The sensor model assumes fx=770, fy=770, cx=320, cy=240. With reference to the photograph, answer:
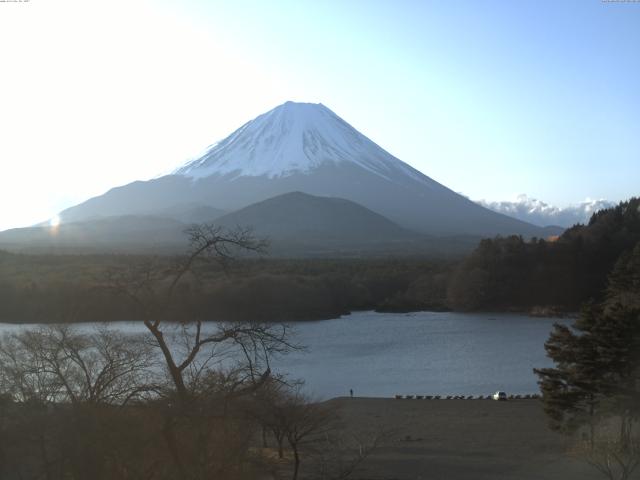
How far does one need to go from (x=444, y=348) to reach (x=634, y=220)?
64.9 feet

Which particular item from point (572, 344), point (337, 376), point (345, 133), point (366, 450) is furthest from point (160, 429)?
point (345, 133)

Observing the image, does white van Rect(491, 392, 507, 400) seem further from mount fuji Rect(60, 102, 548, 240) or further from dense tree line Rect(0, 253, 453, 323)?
mount fuji Rect(60, 102, 548, 240)

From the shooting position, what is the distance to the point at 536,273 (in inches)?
1177

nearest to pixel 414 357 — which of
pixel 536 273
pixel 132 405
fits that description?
pixel 132 405

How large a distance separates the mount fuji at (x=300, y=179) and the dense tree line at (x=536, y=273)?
36385 millimetres

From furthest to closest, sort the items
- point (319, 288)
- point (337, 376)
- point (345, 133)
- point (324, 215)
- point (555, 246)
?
point (345, 133) → point (324, 215) → point (555, 246) → point (319, 288) → point (337, 376)

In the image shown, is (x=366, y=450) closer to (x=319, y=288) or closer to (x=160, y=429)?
(x=160, y=429)

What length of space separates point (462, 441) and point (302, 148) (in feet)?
225

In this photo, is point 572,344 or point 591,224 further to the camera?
point 591,224

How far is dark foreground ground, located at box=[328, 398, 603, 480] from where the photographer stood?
25.5 ft

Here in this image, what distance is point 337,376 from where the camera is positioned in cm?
1415

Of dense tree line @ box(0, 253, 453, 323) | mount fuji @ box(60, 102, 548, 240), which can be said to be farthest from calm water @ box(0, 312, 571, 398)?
mount fuji @ box(60, 102, 548, 240)

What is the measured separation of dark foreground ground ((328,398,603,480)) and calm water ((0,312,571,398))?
126 centimetres

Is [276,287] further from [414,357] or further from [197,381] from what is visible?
[197,381]
